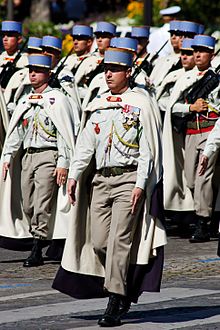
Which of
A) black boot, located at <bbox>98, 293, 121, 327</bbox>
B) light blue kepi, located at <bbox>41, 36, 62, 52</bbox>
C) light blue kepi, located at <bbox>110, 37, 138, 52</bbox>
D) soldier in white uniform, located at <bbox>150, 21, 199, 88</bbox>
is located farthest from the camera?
soldier in white uniform, located at <bbox>150, 21, 199, 88</bbox>

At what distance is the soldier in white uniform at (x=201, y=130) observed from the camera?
15.5 metres

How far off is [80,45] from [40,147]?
4.50 metres

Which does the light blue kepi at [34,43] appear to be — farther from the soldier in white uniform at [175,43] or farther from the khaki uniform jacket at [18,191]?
the khaki uniform jacket at [18,191]

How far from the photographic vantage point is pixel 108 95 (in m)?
10.7

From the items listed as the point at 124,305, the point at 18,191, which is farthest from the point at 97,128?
the point at 18,191

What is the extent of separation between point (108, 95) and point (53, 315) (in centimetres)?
167

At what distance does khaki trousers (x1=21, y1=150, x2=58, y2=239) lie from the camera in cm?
1375

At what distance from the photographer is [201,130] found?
1564 centimetres

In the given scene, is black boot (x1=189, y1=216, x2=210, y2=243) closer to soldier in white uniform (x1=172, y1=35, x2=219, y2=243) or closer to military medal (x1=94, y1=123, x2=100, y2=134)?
soldier in white uniform (x1=172, y1=35, x2=219, y2=243)

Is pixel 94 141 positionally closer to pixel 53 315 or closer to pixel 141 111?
pixel 141 111

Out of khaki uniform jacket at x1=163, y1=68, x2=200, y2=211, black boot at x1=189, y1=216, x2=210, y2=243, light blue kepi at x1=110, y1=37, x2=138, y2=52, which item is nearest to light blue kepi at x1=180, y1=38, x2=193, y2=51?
khaki uniform jacket at x1=163, y1=68, x2=200, y2=211

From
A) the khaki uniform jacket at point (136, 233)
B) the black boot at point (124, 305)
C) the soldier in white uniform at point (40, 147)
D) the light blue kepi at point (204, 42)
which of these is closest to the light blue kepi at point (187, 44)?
the light blue kepi at point (204, 42)

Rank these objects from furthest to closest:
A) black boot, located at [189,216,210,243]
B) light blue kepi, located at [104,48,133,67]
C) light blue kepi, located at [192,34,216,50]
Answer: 1. light blue kepi, located at [192,34,216,50]
2. black boot, located at [189,216,210,243]
3. light blue kepi, located at [104,48,133,67]

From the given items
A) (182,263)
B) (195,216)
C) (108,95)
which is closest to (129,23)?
(195,216)
